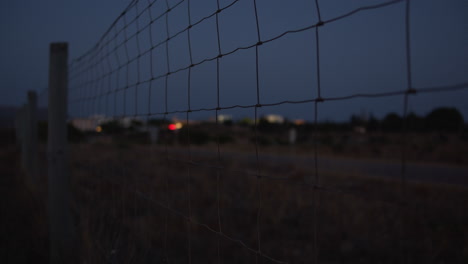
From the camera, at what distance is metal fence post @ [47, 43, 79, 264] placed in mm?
2812

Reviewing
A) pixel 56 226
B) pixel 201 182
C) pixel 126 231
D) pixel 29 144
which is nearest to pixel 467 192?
pixel 201 182

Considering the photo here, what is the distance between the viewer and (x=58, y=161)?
2.91 m

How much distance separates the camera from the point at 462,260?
303 centimetres

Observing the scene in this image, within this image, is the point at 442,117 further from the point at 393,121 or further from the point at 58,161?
the point at 58,161

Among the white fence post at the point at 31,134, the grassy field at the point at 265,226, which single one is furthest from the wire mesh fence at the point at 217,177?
the white fence post at the point at 31,134

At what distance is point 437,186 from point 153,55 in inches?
249

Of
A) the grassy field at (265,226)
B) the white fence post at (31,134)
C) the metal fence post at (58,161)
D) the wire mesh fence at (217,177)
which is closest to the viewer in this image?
the wire mesh fence at (217,177)

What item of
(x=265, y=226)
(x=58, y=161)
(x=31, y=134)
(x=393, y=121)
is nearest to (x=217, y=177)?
(x=393, y=121)

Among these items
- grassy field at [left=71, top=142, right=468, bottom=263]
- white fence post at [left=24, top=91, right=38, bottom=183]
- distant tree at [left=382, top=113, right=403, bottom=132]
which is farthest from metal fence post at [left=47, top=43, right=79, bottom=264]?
white fence post at [left=24, top=91, right=38, bottom=183]

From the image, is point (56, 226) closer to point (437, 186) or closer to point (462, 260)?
point (462, 260)

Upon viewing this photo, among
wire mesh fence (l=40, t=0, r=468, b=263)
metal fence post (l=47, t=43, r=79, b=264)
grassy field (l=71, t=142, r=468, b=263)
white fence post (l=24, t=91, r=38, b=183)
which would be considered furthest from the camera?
white fence post (l=24, t=91, r=38, b=183)

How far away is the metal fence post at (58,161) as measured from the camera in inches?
111

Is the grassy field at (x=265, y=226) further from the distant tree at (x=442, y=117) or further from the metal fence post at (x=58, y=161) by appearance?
the distant tree at (x=442, y=117)

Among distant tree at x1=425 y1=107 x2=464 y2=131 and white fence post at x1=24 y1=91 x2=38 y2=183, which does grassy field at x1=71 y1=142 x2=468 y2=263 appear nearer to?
distant tree at x1=425 y1=107 x2=464 y2=131
